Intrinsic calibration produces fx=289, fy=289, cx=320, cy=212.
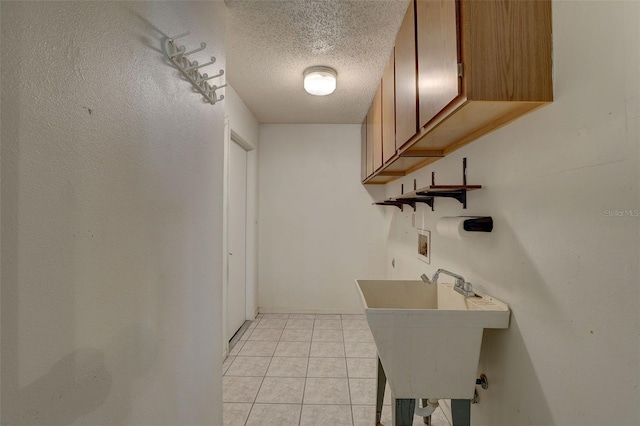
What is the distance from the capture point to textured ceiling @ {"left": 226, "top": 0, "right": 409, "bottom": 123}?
168cm

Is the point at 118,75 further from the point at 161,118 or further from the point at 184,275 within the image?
the point at 184,275

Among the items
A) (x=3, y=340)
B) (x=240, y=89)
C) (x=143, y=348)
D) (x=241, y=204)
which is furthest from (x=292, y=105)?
(x=3, y=340)

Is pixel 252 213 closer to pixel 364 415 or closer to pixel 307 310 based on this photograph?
pixel 307 310

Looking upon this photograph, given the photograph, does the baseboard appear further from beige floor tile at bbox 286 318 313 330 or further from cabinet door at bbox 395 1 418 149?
cabinet door at bbox 395 1 418 149

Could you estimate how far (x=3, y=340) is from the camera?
19.9 inches

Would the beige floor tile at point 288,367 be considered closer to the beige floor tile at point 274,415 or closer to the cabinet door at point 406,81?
the beige floor tile at point 274,415

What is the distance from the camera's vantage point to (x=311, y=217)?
3729mm

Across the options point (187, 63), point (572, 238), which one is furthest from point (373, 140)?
point (572, 238)

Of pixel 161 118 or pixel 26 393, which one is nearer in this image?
pixel 26 393

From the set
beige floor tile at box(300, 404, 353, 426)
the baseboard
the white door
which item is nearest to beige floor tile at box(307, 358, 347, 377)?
beige floor tile at box(300, 404, 353, 426)

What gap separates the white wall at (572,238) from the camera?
2.53ft

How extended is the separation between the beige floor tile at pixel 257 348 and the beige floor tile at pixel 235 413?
0.69 meters

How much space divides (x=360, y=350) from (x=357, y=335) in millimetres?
342

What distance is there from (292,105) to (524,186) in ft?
8.13
